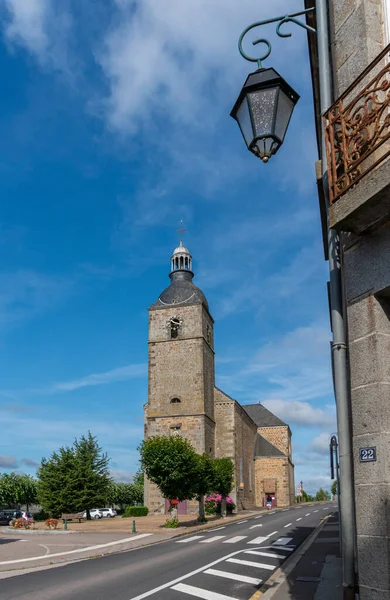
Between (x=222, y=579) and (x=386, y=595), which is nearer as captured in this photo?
(x=386, y=595)

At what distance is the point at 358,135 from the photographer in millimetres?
4445

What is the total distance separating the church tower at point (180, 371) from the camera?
42.6 meters

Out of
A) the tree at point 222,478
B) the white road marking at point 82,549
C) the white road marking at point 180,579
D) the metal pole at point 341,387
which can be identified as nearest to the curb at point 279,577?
the white road marking at point 180,579

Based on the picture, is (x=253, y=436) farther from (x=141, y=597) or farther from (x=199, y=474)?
(x=141, y=597)

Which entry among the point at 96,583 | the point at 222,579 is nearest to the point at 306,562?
the point at 222,579

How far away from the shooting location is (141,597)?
9.47 metres

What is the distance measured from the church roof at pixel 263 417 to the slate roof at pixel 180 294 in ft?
101

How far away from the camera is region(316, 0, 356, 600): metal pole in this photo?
438 centimetres

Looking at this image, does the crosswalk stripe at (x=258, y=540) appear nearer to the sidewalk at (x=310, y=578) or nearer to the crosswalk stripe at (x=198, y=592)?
the sidewalk at (x=310, y=578)

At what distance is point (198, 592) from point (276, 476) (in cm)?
5374

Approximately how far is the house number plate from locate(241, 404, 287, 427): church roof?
7065 centimetres

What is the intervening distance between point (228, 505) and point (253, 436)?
72.7ft

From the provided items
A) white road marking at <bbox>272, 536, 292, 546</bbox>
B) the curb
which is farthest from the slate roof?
the curb

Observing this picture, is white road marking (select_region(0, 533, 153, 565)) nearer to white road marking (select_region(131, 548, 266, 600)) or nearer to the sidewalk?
white road marking (select_region(131, 548, 266, 600))
